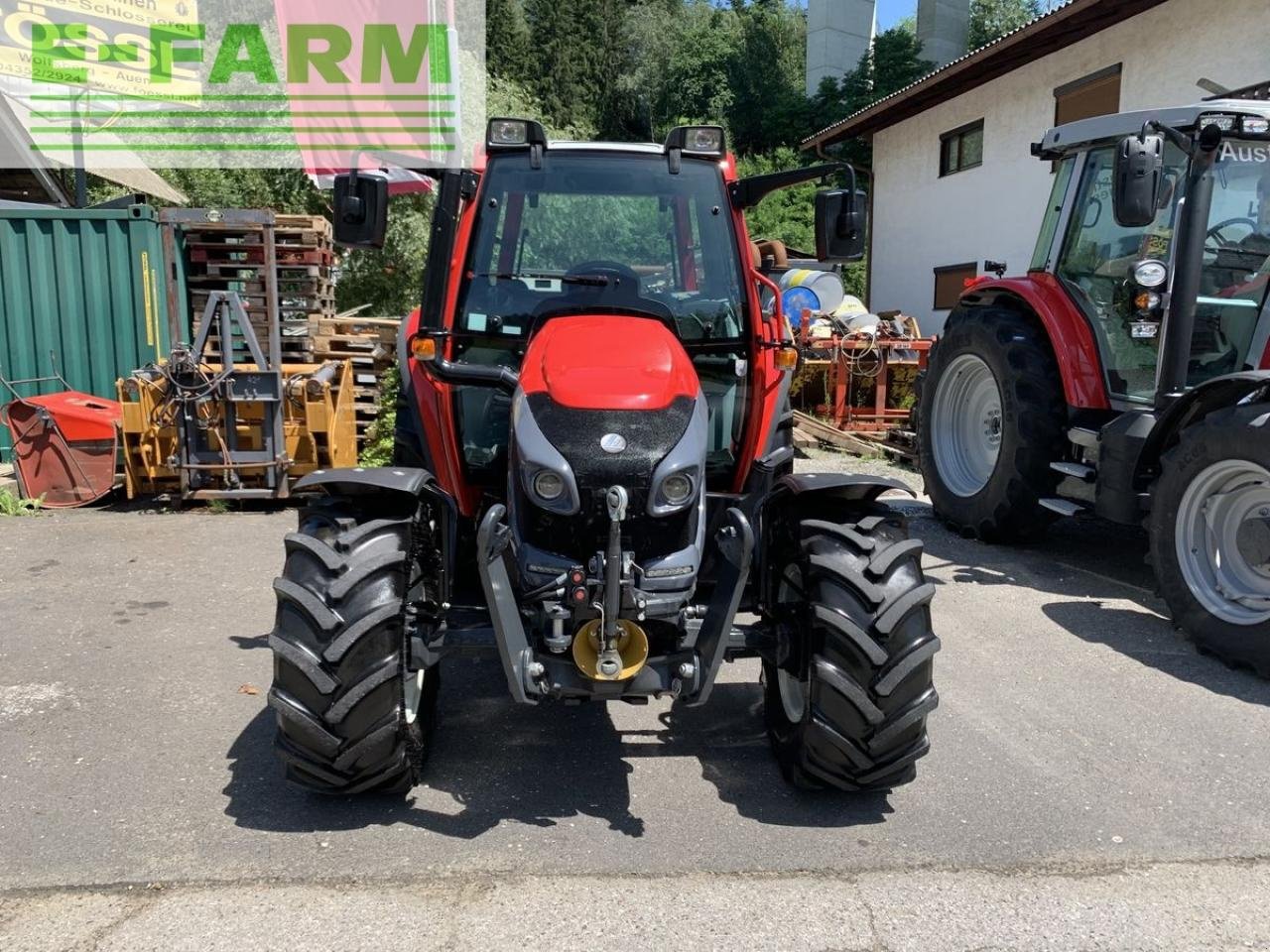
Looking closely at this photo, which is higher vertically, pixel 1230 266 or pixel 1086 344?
pixel 1230 266

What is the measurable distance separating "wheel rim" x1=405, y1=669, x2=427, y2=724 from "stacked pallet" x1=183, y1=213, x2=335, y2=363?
21.3 ft

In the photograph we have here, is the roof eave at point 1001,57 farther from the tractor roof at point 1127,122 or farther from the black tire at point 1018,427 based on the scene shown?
the black tire at point 1018,427

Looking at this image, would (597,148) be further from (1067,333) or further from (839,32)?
(839,32)

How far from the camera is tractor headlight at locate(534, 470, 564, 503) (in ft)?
9.67

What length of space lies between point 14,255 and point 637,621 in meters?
7.73

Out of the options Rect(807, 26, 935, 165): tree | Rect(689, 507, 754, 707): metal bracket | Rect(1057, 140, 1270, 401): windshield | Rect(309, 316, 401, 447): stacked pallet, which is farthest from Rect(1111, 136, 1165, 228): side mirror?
Rect(807, 26, 935, 165): tree

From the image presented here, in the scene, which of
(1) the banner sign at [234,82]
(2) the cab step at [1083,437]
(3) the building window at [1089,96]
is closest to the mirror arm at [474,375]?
(2) the cab step at [1083,437]

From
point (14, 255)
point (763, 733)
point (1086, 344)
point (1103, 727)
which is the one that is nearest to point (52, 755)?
point (763, 733)

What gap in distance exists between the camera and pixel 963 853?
2.97m

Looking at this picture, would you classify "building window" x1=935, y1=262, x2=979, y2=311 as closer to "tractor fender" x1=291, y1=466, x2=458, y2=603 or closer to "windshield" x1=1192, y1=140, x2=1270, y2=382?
"windshield" x1=1192, y1=140, x2=1270, y2=382

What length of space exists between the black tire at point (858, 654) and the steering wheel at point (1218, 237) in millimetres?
3200

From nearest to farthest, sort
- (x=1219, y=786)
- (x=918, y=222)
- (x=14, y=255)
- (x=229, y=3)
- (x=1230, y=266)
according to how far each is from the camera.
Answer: (x=1219, y=786) < (x=1230, y=266) < (x=14, y=255) < (x=229, y=3) < (x=918, y=222)

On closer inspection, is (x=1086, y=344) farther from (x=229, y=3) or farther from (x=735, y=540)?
(x=229, y=3)

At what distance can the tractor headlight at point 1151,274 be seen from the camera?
512cm
